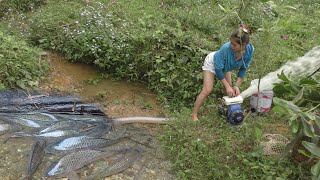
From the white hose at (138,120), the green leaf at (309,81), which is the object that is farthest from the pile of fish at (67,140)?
the green leaf at (309,81)

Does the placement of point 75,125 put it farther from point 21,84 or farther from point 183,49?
point 183,49

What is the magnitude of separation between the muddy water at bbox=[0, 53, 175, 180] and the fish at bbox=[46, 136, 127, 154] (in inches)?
3.5

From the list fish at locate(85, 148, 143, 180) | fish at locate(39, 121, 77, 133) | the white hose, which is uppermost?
the white hose

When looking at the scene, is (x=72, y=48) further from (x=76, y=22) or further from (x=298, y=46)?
(x=298, y=46)

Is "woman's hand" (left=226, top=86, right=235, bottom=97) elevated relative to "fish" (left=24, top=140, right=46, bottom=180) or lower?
elevated

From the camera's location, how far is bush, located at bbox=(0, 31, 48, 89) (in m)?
4.79

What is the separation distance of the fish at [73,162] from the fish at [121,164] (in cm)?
14

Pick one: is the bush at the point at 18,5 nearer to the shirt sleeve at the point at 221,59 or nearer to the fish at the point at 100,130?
the fish at the point at 100,130

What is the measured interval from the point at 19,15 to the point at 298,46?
4613 millimetres

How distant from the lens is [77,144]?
13.0ft

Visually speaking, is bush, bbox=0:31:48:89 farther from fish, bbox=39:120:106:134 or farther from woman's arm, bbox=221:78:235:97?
woman's arm, bbox=221:78:235:97

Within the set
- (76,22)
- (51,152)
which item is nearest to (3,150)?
(51,152)

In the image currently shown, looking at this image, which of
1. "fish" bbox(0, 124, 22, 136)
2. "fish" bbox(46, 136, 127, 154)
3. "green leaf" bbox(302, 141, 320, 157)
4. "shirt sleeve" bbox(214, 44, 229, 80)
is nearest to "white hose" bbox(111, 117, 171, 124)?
"fish" bbox(46, 136, 127, 154)

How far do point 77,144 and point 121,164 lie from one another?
1.84 ft
